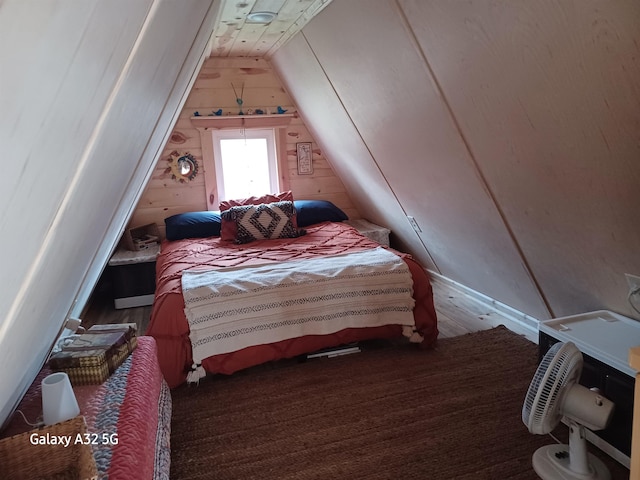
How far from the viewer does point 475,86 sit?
189 cm

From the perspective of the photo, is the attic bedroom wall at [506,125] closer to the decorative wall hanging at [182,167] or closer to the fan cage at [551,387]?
the fan cage at [551,387]

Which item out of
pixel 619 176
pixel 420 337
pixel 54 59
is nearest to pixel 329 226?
pixel 420 337

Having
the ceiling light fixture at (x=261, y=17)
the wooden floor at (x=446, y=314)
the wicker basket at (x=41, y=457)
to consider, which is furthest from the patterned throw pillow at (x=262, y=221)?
the wicker basket at (x=41, y=457)

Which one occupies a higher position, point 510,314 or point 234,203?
point 234,203

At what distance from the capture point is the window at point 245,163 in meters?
4.43

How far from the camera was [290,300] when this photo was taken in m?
2.63

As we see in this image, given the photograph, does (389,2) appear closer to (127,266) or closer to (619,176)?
(619,176)

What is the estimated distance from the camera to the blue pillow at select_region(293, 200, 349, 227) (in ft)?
14.0

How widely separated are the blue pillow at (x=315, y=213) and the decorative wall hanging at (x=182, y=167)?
1.03 meters

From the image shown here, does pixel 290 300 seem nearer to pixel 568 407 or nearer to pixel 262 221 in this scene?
pixel 262 221

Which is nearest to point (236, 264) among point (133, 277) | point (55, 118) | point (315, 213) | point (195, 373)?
point (195, 373)

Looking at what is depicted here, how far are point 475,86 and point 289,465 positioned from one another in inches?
69.2

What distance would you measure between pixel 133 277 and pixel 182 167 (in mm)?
1137

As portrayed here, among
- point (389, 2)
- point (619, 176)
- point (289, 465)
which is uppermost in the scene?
point (389, 2)
